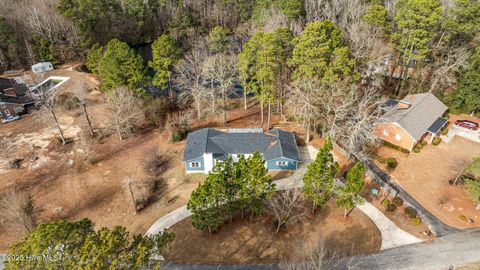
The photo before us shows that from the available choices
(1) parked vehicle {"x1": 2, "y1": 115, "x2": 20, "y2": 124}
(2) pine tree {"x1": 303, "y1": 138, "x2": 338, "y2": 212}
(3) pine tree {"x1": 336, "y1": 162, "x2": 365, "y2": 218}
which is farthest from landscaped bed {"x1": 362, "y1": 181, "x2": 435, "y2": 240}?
(1) parked vehicle {"x1": 2, "y1": 115, "x2": 20, "y2": 124}

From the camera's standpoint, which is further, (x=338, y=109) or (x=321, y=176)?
(x=338, y=109)

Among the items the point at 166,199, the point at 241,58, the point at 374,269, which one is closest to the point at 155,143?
the point at 166,199

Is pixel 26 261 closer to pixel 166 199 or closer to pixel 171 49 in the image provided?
pixel 166 199

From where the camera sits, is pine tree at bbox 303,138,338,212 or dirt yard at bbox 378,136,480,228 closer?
pine tree at bbox 303,138,338,212

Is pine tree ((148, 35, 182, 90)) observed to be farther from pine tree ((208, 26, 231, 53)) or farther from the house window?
the house window

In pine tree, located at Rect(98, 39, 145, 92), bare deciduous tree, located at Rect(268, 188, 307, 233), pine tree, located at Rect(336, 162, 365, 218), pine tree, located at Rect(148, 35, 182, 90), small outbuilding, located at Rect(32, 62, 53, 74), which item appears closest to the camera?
pine tree, located at Rect(336, 162, 365, 218)

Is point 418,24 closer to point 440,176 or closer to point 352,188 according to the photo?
point 440,176

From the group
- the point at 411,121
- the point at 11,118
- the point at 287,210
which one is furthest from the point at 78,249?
the point at 11,118
